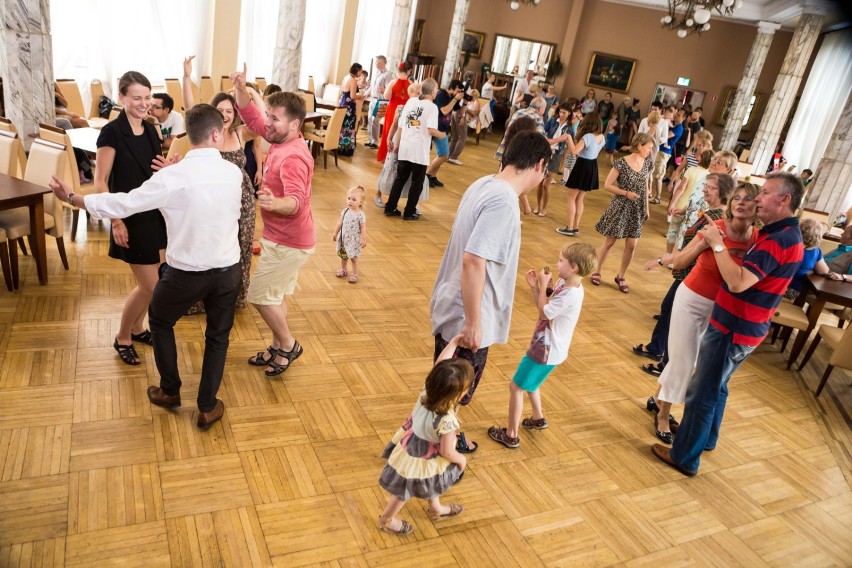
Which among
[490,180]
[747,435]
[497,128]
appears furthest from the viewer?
[497,128]

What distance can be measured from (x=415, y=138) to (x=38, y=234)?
3.70m

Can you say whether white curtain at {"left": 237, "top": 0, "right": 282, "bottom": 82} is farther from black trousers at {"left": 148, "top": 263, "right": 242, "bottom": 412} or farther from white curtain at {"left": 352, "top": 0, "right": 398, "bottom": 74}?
black trousers at {"left": 148, "top": 263, "right": 242, "bottom": 412}

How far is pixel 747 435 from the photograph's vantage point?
154 inches

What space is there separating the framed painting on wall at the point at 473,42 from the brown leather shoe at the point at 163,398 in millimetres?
16868

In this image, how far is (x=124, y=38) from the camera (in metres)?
8.36

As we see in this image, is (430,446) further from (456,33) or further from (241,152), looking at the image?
(456,33)

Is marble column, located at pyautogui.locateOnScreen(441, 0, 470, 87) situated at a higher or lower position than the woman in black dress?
higher

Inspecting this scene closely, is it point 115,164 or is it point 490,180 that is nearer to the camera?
point 490,180

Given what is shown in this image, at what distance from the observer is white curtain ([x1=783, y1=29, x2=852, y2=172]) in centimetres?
1272

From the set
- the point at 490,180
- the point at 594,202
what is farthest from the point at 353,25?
the point at 490,180

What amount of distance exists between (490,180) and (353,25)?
1148 centimetres

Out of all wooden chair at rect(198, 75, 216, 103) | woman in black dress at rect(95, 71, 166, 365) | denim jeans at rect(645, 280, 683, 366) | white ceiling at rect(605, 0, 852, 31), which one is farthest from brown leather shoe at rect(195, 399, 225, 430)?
white ceiling at rect(605, 0, 852, 31)

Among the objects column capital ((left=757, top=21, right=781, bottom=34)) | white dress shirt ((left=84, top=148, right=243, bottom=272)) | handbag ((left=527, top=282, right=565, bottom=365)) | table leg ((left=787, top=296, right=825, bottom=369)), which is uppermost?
column capital ((left=757, top=21, right=781, bottom=34))

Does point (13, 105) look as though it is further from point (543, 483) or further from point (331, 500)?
point (543, 483)
